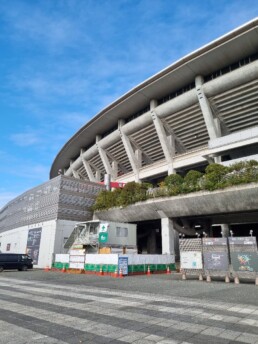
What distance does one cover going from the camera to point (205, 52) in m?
34.6

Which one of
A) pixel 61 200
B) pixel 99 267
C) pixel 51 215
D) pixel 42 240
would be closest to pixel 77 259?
pixel 99 267

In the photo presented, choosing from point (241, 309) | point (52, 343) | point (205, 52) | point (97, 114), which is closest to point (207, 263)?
point (241, 309)

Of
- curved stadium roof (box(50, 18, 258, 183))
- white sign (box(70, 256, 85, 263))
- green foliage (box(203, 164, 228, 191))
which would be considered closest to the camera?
white sign (box(70, 256, 85, 263))

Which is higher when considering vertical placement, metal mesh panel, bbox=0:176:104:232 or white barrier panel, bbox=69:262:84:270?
metal mesh panel, bbox=0:176:104:232

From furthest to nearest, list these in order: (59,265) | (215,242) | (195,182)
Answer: (195,182) → (59,265) → (215,242)

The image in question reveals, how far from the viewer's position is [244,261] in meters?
17.2

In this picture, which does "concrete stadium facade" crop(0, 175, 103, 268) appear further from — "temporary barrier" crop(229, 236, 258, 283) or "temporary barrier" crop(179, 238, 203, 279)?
"temporary barrier" crop(229, 236, 258, 283)

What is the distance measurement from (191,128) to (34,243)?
1192 inches

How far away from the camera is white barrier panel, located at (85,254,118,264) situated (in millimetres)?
22884

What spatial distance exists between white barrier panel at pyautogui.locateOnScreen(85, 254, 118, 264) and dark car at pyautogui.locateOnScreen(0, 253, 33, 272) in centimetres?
1104

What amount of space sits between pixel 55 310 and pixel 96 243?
2457cm

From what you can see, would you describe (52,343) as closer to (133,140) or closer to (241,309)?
(241,309)

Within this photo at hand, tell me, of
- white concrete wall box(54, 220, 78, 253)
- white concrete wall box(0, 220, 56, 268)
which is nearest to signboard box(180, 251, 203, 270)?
white concrete wall box(54, 220, 78, 253)

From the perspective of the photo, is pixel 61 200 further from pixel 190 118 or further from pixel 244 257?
pixel 244 257
